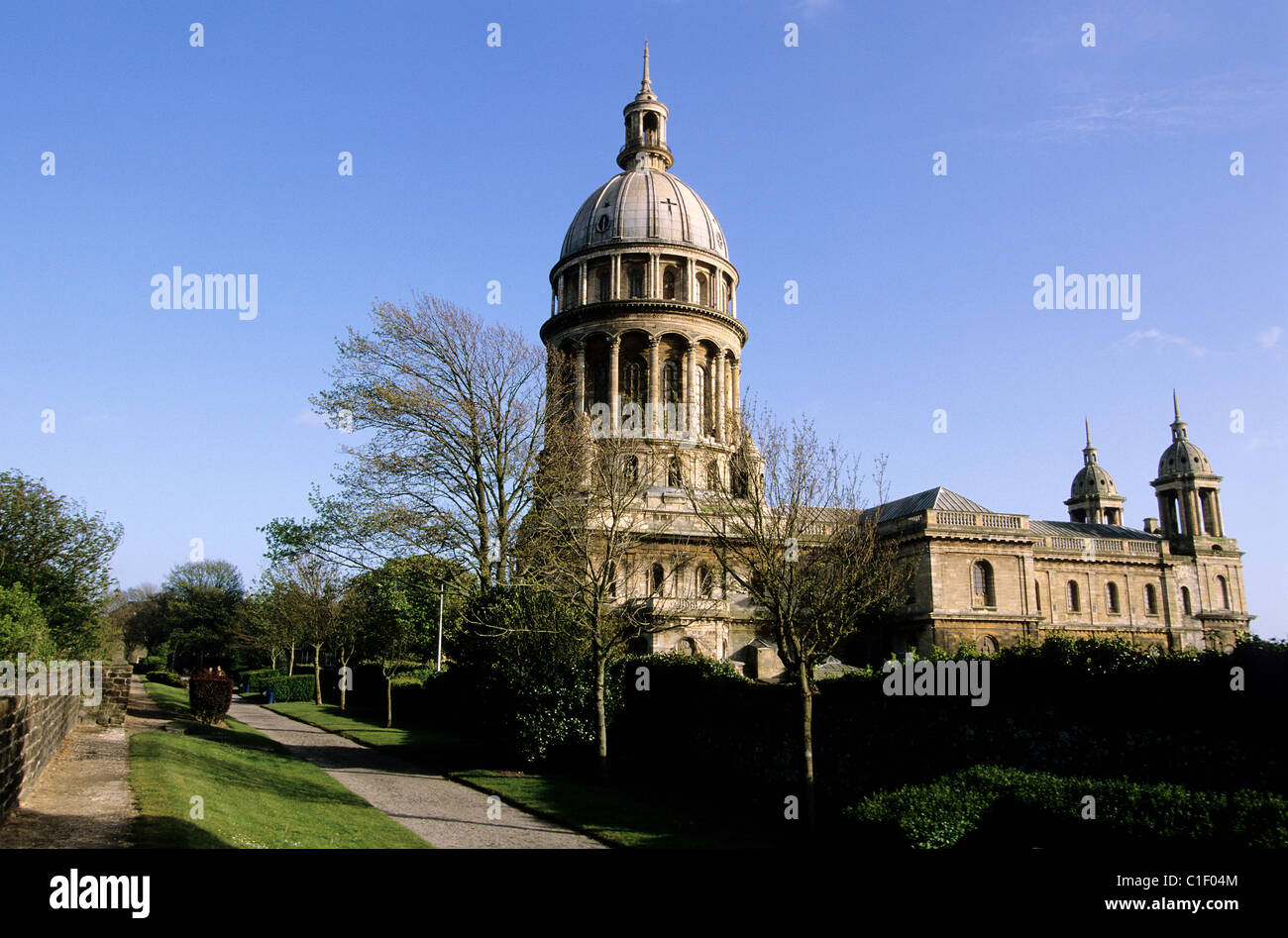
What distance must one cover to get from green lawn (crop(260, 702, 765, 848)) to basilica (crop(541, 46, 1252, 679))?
640 inches

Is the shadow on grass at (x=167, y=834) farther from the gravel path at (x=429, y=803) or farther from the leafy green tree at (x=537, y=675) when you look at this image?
the leafy green tree at (x=537, y=675)

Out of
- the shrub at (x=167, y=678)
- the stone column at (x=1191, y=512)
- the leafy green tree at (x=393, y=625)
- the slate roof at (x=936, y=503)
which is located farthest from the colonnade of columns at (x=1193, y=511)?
the shrub at (x=167, y=678)

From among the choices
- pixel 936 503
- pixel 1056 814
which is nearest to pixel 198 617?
pixel 936 503

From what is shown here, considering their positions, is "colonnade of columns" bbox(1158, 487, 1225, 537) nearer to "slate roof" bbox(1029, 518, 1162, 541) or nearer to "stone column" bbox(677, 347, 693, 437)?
"slate roof" bbox(1029, 518, 1162, 541)

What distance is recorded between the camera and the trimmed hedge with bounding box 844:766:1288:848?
962 cm

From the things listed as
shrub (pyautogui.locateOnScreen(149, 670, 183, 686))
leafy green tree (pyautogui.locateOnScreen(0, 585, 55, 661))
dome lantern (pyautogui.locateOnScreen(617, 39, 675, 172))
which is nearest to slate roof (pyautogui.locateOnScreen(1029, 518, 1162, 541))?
dome lantern (pyautogui.locateOnScreen(617, 39, 675, 172))

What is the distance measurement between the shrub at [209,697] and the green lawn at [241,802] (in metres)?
6.98

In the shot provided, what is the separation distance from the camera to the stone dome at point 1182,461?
67562 millimetres

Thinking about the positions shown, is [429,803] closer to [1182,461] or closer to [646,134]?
[646,134]
